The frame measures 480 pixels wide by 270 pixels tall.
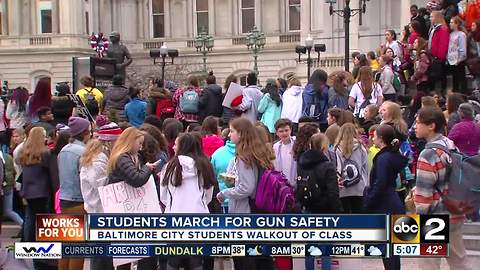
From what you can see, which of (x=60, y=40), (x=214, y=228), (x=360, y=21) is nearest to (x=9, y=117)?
(x=214, y=228)

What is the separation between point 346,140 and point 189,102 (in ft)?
20.1

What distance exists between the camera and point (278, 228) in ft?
25.8

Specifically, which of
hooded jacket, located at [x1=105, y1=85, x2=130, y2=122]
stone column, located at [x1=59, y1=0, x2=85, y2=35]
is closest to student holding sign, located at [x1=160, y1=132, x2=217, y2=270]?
hooded jacket, located at [x1=105, y1=85, x2=130, y2=122]

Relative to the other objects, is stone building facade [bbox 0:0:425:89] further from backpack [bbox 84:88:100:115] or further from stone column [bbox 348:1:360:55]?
backpack [bbox 84:88:100:115]

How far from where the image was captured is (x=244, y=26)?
60875 mm

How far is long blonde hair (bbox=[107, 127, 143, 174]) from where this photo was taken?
29.6 ft

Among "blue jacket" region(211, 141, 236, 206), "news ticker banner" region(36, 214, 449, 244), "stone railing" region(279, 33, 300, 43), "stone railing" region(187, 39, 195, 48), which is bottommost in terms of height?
"news ticker banner" region(36, 214, 449, 244)

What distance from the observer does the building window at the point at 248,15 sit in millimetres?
60719

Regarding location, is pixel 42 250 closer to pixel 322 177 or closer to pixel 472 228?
pixel 322 177

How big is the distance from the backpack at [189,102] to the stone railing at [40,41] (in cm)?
4494

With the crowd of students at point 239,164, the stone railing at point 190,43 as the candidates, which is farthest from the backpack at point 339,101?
the stone railing at point 190,43

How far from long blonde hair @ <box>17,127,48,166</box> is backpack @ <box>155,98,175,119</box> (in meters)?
5.35

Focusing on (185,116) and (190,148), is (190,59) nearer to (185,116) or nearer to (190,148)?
(185,116)

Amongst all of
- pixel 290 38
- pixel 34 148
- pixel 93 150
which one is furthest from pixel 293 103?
pixel 290 38
